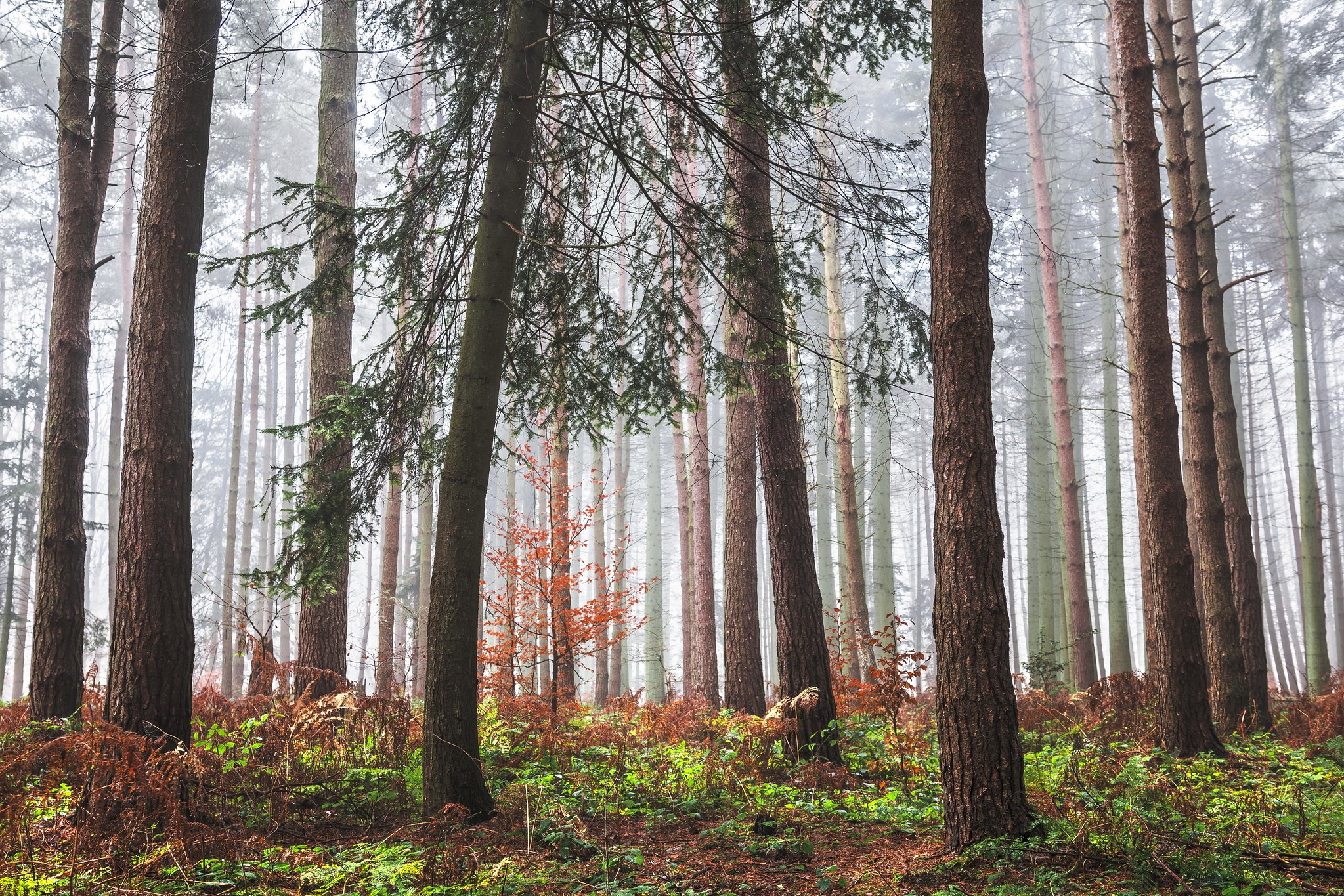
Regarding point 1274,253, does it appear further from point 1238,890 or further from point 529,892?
point 529,892

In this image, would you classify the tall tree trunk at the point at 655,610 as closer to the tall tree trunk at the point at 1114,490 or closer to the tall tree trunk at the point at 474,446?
the tall tree trunk at the point at 1114,490

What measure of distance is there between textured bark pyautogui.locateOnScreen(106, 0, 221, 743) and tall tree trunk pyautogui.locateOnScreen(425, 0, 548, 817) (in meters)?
1.68

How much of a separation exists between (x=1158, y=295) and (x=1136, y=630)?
55.9 meters

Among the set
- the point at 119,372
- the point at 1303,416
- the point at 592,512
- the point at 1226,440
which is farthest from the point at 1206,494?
the point at 119,372

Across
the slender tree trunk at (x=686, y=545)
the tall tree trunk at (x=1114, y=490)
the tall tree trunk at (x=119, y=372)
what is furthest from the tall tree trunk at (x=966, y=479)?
the tall tree trunk at (x=119, y=372)

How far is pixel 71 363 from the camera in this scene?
7148 millimetres

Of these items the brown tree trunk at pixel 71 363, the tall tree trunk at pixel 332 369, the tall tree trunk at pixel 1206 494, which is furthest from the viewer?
the tall tree trunk at pixel 1206 494

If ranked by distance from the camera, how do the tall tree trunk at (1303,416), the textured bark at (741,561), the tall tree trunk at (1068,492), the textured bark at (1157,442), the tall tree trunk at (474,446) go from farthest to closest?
the tall tree trunk at (1068,492) → the tall tree trunk at (1303,416) → the textured bark at (741,561) → the textured bark at (1157,442) → the tall tree trunk at (474,446)

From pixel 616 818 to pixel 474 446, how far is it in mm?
2667

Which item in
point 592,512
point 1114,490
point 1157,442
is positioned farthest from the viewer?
point 1114,490

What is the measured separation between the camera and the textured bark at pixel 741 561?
9102 millimetres

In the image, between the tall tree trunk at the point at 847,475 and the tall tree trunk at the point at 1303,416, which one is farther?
the tall tree trunk at the point at 1303,416

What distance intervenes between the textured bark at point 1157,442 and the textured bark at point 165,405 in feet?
24.4

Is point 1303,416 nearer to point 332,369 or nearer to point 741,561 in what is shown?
point 741,561
